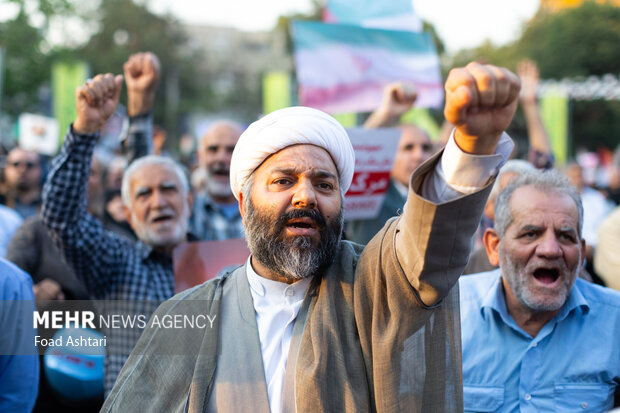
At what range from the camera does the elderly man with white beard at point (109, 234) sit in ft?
10.3

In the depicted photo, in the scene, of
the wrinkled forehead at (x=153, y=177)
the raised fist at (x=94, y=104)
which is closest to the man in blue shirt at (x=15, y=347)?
the raised fist at (x=94, y=104)

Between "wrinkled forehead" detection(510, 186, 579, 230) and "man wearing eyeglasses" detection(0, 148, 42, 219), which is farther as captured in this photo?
"man wearing eyeglasses" detection(0, 148, 42, 219)

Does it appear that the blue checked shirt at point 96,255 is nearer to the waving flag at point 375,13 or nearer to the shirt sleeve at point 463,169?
the shirt sleeve at point 463,169

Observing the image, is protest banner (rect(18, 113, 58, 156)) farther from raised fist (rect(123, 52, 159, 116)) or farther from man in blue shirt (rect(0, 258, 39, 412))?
man in blue shirt (rect(0, 258, 39, 412))

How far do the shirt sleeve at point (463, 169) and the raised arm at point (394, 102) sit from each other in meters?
2.36

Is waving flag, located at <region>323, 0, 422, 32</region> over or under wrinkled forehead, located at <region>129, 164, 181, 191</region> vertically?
over

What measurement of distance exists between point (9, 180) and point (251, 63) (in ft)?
254

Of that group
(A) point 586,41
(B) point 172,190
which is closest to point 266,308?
(B) point 172,190

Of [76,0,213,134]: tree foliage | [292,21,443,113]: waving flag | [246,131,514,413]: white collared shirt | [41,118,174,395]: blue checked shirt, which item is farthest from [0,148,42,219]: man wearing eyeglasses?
[76,0,213,134]: tree foliage

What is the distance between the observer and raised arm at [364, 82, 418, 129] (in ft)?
13.1

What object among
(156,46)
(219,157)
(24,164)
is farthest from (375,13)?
(156,46)

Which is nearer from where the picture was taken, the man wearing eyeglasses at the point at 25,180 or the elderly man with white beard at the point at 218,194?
the elderly man with white beard at the point at 218,194

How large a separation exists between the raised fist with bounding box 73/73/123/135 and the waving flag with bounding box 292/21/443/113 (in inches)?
73.3

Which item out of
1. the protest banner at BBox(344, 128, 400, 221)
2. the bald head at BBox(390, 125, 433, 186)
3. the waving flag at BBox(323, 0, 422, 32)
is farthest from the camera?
the waving flag at BBox(323, 0, 422, 32)
